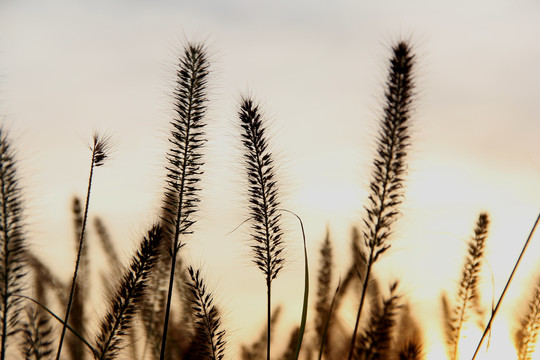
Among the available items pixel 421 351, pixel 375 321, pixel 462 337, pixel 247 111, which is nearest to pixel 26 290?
pixel 247 111

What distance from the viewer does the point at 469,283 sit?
232 centimetres

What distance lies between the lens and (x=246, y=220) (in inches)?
79.6

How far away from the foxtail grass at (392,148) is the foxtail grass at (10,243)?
3.98 ft

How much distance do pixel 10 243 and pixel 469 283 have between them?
1.84m

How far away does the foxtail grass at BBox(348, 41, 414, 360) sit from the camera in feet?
6.22

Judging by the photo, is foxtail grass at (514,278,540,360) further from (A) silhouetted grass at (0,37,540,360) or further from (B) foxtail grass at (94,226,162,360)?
(B) foxtail grass at (94,226,162,360)

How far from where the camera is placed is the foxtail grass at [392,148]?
1896 mm

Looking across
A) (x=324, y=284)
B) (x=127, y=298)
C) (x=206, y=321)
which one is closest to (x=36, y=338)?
(x=127, y=298)

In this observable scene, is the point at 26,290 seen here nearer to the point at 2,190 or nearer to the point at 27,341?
the point at 27,341

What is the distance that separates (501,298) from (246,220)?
918mm

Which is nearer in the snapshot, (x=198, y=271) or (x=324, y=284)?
(x=198, y=271)

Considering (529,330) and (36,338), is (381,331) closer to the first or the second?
(529,330)

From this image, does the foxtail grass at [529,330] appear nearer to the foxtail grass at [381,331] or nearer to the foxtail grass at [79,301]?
the foxtail grass at [381,331]

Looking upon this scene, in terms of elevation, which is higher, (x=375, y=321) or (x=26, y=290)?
(x=26, y=290)
